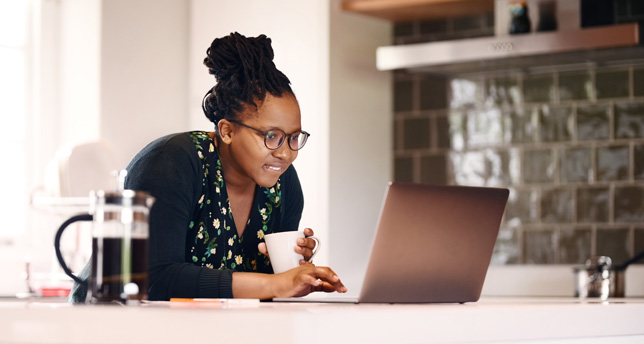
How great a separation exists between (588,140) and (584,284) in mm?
723

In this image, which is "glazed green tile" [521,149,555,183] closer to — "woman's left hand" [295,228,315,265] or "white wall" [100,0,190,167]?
"white wall" [100,0,190,167]

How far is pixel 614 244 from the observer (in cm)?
348

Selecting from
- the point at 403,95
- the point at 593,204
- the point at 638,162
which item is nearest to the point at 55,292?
the point at 403,95

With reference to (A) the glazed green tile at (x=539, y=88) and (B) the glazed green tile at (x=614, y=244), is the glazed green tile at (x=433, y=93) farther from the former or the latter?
(B) the glazed green tile at (x=614, y=244)

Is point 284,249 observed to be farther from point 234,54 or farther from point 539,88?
point 539,88

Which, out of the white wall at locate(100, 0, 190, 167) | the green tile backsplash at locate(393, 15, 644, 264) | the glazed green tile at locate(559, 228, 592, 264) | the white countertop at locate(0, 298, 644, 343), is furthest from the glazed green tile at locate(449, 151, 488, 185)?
the white countertop at locate(0, 298, 644, 343)

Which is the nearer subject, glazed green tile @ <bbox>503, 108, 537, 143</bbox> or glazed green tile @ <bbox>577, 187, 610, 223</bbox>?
glazed green tile @ <bbox>577, 187, 610, 223</bbox>

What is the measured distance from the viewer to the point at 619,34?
3.11 m

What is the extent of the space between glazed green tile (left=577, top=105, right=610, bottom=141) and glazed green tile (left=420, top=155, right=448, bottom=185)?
56 centimetres

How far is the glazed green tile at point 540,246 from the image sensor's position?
3.61 meters

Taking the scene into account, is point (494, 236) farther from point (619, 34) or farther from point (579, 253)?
point (579, 253)

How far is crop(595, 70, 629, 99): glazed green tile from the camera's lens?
3.51 metres

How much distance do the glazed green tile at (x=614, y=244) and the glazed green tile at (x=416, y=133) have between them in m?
0.78

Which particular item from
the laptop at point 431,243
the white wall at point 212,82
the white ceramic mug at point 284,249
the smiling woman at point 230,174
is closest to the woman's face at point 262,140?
the smiling woman at point 230,174
